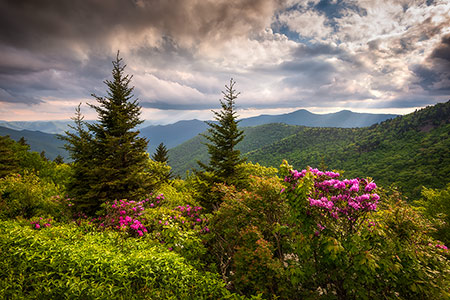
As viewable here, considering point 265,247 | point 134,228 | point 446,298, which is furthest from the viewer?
point 134,228

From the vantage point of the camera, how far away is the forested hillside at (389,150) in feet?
222

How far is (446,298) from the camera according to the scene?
10.3 feet

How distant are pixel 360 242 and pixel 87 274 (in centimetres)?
488

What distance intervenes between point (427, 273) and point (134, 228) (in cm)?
712

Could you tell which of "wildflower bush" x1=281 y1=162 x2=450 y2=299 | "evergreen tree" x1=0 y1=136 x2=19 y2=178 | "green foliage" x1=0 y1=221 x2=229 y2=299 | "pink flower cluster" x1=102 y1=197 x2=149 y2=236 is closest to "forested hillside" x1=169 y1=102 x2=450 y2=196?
"evergreen tree" x1=0 y1=136 x2=19 y2=178

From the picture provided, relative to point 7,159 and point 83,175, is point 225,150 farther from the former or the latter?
point 7,159

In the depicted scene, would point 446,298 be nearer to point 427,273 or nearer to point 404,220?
point 427,273

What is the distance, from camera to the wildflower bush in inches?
135

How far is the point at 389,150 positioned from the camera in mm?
105500

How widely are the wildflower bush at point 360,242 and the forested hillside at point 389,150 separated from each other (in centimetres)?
5118

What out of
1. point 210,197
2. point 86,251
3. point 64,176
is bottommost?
point 210,197

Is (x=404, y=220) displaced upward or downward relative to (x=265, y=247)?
upward

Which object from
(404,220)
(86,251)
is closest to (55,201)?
(86,251)

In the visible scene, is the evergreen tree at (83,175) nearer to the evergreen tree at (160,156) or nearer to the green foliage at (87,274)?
the green foliage at (87,274)
